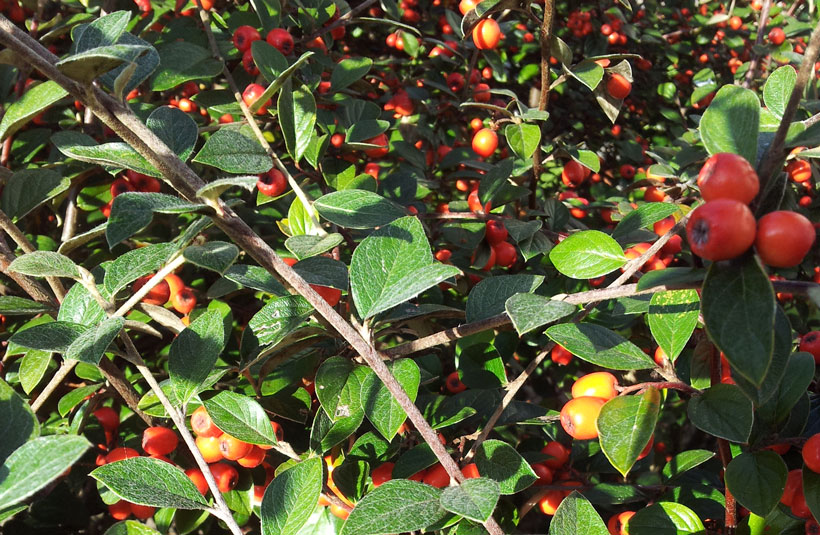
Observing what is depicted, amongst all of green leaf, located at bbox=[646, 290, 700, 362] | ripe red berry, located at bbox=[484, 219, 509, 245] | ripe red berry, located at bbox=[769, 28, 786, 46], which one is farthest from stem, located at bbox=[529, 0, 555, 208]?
ripe red berry, located at bbox=[769, 28, 786, 46]

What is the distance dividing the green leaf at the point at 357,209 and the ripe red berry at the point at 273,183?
0.46 meters

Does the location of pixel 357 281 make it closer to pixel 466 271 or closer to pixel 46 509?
pixel 466 271

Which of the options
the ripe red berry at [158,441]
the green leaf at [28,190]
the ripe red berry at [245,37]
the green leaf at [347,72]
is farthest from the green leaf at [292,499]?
the ripe red berry at [245,37]

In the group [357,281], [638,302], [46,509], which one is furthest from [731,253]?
[46,509]

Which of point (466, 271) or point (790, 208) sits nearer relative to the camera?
point (790, 208)

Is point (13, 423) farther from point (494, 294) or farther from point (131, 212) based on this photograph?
point (494, 294)

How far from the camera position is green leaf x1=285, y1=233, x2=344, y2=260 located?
1.37 metres

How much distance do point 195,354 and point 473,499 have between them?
664mm

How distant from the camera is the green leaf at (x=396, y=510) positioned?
106 centimetres

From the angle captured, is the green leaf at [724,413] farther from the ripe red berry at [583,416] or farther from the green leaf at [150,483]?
the green leaf at [150,483]

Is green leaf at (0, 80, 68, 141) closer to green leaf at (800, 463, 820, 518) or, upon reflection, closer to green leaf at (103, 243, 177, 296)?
green leaf at (103, 243, 177, 296)

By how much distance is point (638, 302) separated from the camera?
157 centimetres

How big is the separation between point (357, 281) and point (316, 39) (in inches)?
66.7

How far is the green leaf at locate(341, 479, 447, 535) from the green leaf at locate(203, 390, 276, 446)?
1.19 feet
